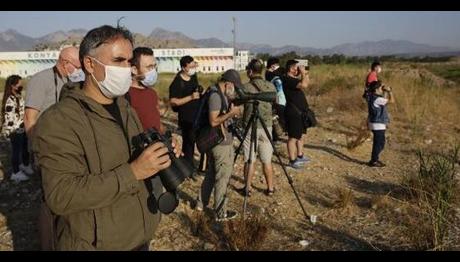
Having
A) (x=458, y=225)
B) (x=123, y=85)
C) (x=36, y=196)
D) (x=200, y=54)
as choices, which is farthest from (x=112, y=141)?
(x=200, y=54)

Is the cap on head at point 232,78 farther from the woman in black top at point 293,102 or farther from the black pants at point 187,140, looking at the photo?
the woman in black top at point 293,102

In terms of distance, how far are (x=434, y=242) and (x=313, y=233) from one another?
123 centimetres

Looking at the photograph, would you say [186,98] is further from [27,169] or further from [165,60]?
[165,60]

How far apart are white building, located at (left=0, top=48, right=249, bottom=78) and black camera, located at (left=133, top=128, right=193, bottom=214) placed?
177ft

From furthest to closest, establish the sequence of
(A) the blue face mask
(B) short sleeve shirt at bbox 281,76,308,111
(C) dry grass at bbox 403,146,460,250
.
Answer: (B) short sleeve shirt at bbox 281,76,308,111, (A) the blue face mask, (C) dry grass at bbox 403,146,460,250

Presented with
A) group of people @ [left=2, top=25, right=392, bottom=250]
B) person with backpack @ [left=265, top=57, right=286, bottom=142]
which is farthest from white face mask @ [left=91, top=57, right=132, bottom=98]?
person with backpack @ [left=265, top=57, right=286, bottom=142]

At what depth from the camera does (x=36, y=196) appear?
5.83 metres

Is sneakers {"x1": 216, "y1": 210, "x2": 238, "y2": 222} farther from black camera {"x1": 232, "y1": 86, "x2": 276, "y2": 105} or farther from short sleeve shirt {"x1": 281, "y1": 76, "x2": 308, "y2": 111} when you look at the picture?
short sleeve shirt {"x1": 281, "y1": 76, "x2": 308, "y2": 111}

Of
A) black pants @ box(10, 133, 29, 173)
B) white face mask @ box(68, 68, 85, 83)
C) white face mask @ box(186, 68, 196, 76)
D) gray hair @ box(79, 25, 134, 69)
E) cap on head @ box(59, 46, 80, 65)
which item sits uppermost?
gray hair @ box(79, 25, 134, 69)

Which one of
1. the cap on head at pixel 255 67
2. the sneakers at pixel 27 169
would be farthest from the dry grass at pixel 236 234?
the sneakers at pixel 27 169

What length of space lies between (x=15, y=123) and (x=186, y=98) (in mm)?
2596

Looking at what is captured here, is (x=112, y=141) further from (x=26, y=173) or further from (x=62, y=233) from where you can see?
(x=26, y=173)

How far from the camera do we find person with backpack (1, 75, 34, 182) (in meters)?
6.59
